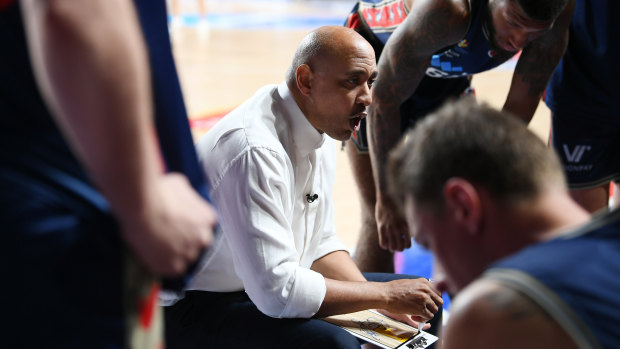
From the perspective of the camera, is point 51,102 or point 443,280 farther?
point 443,280

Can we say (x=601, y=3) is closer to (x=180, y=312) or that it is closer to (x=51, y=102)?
(x=180, y=312)

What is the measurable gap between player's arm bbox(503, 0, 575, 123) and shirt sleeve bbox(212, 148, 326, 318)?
3.62ft

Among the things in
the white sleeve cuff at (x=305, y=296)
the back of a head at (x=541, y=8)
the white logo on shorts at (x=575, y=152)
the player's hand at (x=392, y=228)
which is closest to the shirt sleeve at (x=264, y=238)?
the white sleeve cuff at (x=305, y=296)

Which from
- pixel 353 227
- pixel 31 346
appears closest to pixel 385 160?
pixel 353 227

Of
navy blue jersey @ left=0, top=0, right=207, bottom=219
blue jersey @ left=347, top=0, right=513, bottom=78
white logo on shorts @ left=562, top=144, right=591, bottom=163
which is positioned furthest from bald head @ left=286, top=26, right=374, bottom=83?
white logo on shorts @ left=562, top=144, right=591, bottom=163

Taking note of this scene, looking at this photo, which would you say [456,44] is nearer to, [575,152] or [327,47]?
[327,47]

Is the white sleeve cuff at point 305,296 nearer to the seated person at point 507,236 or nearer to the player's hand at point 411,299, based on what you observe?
the player's hand at point 411,299

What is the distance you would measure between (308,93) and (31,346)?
128 cm

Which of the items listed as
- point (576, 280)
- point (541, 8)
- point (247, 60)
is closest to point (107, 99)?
point (576, 280)

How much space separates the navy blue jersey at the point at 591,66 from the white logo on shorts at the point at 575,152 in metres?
0.14

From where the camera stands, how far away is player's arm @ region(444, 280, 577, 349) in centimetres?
92

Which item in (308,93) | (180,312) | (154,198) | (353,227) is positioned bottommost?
(353,227)

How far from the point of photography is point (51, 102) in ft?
2.59

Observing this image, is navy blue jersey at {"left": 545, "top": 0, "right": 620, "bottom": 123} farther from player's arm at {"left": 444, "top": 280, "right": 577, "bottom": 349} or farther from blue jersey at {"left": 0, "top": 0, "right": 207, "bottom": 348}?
blue jersey at {"left": 0, "top": 0, "right": 207, "bottom": 348}
